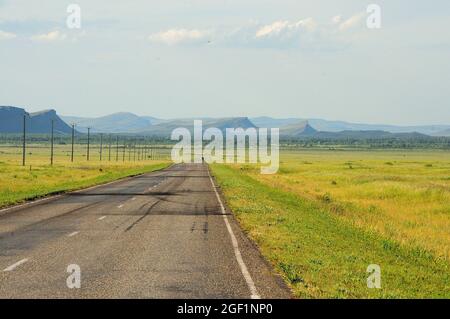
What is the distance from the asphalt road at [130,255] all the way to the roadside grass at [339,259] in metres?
0.53

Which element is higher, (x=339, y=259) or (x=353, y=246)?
(x=339, y=259)

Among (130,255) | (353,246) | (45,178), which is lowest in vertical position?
(45,178)

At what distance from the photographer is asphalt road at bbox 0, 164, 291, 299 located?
1162 cm

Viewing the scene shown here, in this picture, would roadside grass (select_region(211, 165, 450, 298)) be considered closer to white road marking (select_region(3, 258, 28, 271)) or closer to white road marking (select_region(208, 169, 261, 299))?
white road marking (select_region(208, 169, 261, 299))

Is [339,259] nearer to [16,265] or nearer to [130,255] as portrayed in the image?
[130,255]

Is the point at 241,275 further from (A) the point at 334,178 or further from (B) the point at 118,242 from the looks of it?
(A) the point at 334,178

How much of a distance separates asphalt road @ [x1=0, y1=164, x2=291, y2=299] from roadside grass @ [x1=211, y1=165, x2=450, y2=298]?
525 mm

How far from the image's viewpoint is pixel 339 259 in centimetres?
Result: 1559

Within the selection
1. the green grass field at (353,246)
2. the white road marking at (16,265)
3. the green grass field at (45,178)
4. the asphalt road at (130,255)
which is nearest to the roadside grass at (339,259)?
the green grass field at (353,246)

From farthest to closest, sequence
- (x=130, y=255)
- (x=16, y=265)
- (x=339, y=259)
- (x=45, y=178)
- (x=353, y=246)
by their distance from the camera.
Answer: (x=45, y=178) → (x=353, y=246) → (x=130, y=255) → (x=339, y=259) → (x=16, y=265)

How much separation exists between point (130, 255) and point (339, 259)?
4.53m

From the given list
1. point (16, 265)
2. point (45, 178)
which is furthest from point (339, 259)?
point (45, 178)

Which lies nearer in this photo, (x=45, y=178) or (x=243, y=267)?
(x=243, y=267)
